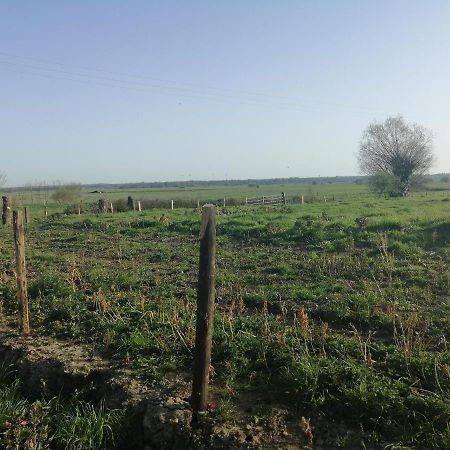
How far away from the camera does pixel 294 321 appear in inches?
256

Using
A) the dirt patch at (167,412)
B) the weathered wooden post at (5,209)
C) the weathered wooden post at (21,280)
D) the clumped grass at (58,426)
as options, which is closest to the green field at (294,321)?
the dirt patch at (167,412)

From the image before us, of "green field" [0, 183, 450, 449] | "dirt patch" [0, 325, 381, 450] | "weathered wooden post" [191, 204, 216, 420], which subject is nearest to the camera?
"dirt patch" [0, 325, 381, 450]

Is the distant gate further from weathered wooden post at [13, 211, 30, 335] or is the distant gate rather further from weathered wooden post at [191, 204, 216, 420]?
weathered wooden post at [191, 204, 216, 420]

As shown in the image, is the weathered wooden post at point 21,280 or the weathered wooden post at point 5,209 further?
the weathered wooden post at point 5,209

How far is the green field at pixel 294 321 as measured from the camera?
4.78m

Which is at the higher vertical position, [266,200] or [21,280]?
[21,280]

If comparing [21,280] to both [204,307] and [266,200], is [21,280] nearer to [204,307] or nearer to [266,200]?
[204,307]

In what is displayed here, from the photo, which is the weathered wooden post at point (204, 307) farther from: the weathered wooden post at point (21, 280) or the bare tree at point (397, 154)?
the bare tree at point (397, 154)

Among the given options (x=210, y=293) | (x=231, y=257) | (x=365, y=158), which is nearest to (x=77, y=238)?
(x=231, y=257)

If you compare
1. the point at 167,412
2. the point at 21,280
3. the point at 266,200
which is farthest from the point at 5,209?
the point at 266,200

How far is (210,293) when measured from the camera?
196 inches

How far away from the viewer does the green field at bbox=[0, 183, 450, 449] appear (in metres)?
4.78

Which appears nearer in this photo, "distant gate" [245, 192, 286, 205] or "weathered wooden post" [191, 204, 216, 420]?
"weathered wooden post" [191, 204, 216, 420]

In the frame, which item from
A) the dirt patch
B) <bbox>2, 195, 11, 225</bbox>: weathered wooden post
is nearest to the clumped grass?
the dirt patch
